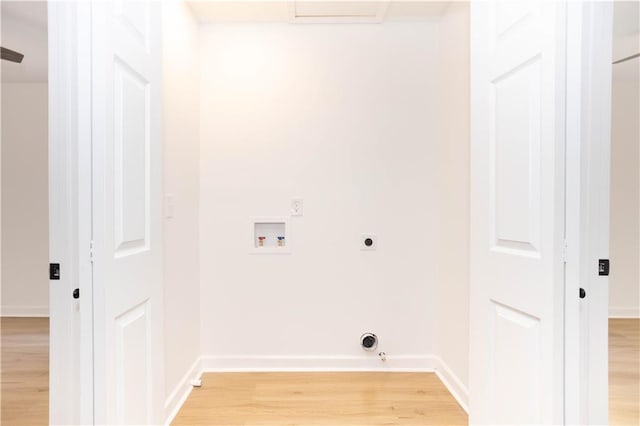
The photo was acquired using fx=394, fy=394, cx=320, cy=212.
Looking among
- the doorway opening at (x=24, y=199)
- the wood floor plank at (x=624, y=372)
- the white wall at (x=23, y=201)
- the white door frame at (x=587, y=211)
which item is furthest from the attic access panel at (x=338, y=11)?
the white wall at (x=23, y=201)

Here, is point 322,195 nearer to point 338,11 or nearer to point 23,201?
point 338,11

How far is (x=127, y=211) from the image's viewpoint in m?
1.37

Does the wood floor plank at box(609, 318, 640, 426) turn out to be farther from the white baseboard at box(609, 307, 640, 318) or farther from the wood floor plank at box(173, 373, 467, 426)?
the wood floor plank at box(173, 373, 467, 426)

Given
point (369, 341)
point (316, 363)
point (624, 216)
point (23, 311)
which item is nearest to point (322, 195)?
point (369, 341)

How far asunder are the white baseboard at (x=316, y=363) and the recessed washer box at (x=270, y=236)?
78 centimetres

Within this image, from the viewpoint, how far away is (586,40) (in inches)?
46.2

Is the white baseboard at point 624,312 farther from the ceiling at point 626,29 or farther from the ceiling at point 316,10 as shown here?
the ceiling at point 316,10

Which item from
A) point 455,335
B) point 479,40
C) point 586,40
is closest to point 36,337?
point 455,335

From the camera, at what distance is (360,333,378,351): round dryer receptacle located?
2.80 metres

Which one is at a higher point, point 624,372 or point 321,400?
point 624,372

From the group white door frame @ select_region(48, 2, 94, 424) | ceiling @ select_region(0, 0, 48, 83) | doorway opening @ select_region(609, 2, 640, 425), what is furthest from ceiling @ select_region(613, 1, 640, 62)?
ceiling @ select_region(0, 0, 48, 83)

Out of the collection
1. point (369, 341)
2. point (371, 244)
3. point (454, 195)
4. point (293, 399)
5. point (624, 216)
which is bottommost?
point (293, 399)

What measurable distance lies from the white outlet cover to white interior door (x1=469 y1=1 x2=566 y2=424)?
1.19 meters

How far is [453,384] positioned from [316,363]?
3.06 ft
